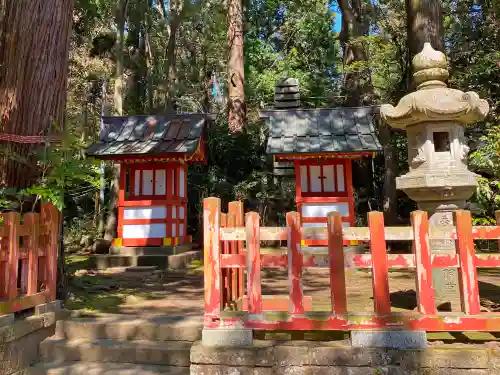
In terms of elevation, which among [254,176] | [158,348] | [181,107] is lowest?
[158,348]

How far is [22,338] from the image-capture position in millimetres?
3752

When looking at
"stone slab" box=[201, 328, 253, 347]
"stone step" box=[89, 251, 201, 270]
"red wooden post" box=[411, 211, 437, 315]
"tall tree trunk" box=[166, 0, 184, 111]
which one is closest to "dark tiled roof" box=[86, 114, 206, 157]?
"stone step" box=[89, 251, 201, 270]

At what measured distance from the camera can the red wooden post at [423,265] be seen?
321 centimetres

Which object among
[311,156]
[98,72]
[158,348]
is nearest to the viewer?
[158,348]

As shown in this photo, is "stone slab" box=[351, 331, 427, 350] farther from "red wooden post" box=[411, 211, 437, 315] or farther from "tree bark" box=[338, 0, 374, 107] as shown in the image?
"tree bark" box=[338, 0, 374, 107]

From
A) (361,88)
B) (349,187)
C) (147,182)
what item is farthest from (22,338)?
(361,88)

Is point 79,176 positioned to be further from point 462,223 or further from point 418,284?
point 462,223

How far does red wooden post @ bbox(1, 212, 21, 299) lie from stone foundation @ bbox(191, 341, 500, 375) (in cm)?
193

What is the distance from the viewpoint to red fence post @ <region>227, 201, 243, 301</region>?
4.18 metres

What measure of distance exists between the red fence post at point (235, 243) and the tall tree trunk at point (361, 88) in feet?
27.4

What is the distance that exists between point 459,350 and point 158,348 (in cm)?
265

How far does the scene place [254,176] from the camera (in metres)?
12.7

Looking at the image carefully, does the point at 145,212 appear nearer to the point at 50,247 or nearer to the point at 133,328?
the point at 50,247

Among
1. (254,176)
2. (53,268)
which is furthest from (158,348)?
(254,176)
